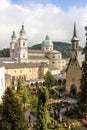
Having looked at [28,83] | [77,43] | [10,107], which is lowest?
[28,83]

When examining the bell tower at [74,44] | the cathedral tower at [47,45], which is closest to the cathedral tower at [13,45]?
the cathedral tower at [47,45]

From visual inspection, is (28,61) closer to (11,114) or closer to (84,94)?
(84,94)

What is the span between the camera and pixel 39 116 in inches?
1077

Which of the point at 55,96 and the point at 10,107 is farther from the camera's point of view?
the point at 55,96

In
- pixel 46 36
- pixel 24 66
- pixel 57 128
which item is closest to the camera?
pixel 57 128

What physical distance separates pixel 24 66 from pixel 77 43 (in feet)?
133

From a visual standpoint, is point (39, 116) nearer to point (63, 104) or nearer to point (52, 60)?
point (63, 104)

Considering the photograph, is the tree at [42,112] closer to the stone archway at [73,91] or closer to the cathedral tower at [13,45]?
the stone archway at [73,91]

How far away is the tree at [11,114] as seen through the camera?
2249 cm

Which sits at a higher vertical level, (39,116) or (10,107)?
(10,107)

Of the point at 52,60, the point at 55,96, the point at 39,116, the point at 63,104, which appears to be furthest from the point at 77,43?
the point at 52,60

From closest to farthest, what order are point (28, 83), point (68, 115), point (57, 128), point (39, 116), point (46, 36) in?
point (39, 116), point (57, 128), point (68, 115), point (28, 83), point (46, 36)

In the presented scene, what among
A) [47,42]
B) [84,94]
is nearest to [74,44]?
[84,94]

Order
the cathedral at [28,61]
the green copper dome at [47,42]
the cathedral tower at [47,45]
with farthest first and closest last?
the green copper dome at [47,42], the cathedral tower at [47,45], the cathedral at [28,61]
